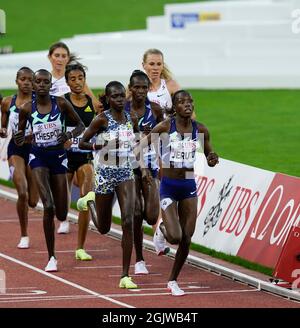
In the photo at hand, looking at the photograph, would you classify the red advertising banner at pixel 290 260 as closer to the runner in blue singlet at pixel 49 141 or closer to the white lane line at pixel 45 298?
the white lane line at pixel 45 298

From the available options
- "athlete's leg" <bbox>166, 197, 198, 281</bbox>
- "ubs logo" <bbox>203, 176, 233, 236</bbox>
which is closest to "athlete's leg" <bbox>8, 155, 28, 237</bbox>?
"ubs logo" <bbox>203, 176, 233, 236</bbox>

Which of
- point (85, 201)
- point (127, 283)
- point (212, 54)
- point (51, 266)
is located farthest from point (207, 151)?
point (212, 54)

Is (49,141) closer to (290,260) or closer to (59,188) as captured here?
(59,188)

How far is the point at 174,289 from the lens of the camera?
1551 cm

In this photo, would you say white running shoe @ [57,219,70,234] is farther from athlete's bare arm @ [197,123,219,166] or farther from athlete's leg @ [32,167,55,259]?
athlete's bare arm @ [197,123,219,166]

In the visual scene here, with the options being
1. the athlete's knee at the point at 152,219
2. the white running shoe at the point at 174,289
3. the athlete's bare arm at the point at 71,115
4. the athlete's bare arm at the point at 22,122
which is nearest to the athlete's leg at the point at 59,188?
the athlete's bare arm at the point at 71,115

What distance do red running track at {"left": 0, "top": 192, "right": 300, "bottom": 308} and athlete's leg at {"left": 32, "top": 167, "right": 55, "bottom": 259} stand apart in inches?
17.2

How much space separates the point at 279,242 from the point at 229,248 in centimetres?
141

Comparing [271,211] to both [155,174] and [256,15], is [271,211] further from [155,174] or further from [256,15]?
[256,15]

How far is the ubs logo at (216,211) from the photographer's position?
18428 millimetres

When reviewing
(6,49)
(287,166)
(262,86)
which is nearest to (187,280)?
(287,166)

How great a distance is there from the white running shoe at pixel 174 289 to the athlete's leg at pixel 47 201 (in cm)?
192

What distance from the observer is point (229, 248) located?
18.1m

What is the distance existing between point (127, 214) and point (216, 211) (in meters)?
3.02
